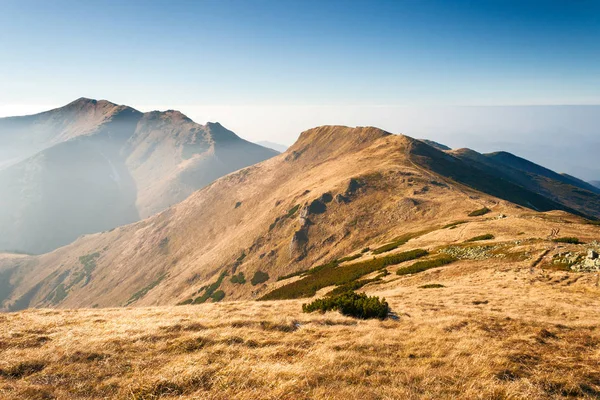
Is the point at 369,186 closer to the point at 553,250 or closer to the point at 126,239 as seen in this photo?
the point at 553,250

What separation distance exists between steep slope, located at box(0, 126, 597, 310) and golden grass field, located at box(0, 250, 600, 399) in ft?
83.3

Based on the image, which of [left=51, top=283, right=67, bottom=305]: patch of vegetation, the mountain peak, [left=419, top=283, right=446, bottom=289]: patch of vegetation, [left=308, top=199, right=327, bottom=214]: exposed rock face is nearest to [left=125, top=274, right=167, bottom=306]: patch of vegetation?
[left=308, top=199, right=327, bottom=214]: exposed rock face

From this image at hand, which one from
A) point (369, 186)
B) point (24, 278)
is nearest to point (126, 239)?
point (24, 278)

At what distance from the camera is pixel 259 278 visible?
6481 cm

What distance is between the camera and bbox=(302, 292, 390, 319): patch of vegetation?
15.9 m

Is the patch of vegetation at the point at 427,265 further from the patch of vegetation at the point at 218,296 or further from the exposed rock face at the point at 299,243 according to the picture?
the patch of vegetation at the point at 218,296

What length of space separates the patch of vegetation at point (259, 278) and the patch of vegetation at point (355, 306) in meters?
46.7

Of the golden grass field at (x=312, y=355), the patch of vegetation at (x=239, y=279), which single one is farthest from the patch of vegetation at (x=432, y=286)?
the patch of vegetation at (x=239, y=279)

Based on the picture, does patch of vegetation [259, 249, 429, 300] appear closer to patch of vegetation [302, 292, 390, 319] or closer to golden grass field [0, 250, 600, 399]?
patch of vegetation [302, 292, 390, 319]

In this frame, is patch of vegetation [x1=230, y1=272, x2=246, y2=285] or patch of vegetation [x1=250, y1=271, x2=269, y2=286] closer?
patch of vegetation [x1=250, y1=271, x2=269, y2=286]

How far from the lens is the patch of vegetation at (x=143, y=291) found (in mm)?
92875

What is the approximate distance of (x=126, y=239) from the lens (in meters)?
142

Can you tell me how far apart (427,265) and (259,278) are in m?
43.1

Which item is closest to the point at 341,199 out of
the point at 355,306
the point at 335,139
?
the point at 355,306
